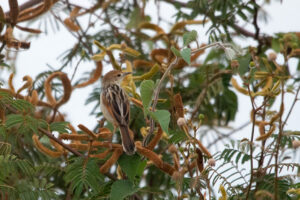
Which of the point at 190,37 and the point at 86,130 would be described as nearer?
the point at 190,37

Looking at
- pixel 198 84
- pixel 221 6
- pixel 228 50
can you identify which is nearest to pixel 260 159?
pixel 228 50

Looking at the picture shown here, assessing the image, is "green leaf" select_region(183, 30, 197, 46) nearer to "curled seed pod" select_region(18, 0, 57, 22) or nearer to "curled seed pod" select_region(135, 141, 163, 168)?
"curled seed pod" select_region(135, 141, 163, 168)

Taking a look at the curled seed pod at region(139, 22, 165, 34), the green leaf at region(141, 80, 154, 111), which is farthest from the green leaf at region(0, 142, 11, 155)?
the curled seed pod at region(139, 22, 165, 34)

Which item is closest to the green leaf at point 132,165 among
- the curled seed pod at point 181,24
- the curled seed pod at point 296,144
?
the curled seed pod at point 296,144

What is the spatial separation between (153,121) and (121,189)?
0.43 m

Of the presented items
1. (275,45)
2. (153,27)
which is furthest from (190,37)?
(275,45)

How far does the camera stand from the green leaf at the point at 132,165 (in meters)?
3.07

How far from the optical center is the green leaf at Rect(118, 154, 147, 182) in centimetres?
307

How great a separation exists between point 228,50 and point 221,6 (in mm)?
1862

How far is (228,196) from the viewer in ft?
9.86

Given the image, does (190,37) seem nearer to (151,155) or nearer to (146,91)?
(146,91)

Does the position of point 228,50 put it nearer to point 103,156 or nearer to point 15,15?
point 103,156

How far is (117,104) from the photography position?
4.03m

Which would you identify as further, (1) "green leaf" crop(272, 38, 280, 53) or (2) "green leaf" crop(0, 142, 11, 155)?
(1) "green leaf" crop(272, 38, 280, 53)
